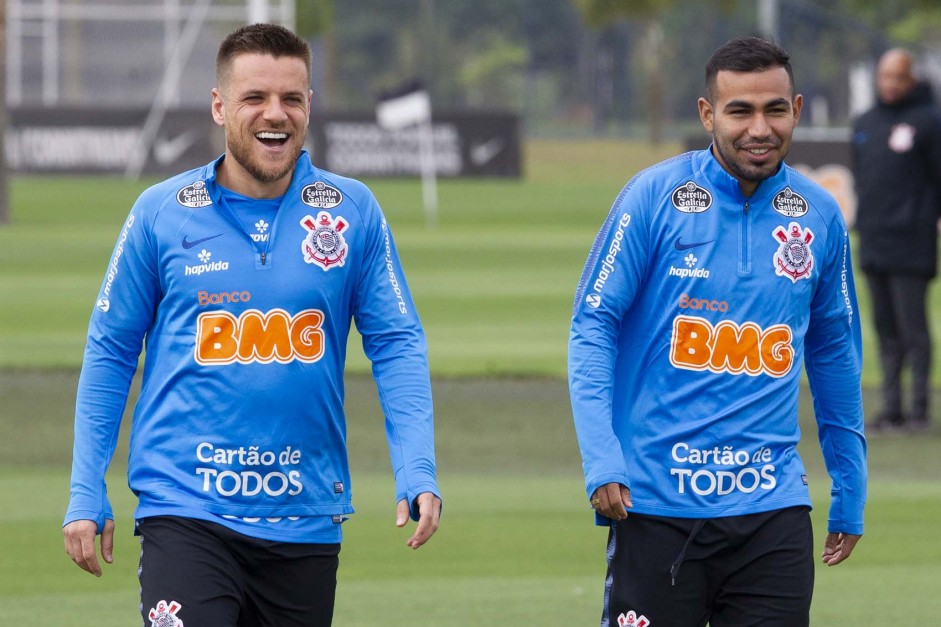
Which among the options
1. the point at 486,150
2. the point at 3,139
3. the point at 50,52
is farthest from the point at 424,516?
the point at 50,52

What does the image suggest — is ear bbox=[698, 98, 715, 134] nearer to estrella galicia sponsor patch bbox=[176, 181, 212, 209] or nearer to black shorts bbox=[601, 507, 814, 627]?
black shorts bbox=[601, 507, 814, 627]

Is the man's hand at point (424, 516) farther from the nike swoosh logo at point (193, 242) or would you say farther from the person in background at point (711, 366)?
the nike swoosh logo at point (193, 242)

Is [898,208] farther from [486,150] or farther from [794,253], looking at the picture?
[486,150]

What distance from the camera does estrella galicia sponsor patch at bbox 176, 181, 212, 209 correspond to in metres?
4.58

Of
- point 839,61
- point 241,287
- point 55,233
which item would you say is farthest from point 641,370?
point 839,61

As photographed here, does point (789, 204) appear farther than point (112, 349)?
Yes

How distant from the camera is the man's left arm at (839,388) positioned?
16.4 feet

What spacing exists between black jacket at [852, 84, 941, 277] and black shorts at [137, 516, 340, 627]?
25.5 feet

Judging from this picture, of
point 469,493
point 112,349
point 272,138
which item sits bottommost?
point 469,493

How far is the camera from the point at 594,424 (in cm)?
466

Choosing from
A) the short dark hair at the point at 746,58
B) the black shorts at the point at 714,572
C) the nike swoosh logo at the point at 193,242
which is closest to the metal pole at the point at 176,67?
the short dark hair at the point at 746,58

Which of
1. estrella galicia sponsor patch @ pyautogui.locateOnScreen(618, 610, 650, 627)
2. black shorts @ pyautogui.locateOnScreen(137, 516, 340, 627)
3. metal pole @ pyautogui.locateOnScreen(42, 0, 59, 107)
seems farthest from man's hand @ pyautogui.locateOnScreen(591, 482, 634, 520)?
metal pole @ pyautogui.locateOnScreen(42, 0, 59, 107)

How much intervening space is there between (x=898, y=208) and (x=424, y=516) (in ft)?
26.1

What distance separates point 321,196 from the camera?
Result: 15.3ft
